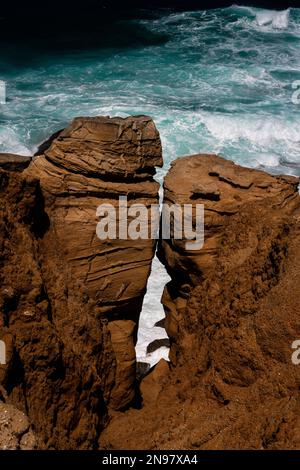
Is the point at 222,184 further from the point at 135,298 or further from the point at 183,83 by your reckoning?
the point at 183,83

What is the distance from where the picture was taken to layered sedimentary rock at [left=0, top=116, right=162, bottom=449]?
17.1 feet

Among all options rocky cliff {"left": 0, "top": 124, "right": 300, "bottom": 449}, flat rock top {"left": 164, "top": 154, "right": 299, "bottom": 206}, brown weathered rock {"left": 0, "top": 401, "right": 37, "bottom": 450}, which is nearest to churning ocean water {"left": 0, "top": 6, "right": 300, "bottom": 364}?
rocky cliff {"left": 0, "top": 124, "right": 300, "bottom": 449}

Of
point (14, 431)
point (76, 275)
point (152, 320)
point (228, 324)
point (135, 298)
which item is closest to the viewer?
point (14, 431)

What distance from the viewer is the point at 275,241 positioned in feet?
19.0

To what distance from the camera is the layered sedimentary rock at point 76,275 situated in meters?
5.22

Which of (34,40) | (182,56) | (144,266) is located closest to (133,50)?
(182,56)

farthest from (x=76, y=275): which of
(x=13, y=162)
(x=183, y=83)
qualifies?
(x=183, y=83)

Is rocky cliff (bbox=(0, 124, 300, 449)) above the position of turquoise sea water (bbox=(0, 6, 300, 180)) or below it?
above

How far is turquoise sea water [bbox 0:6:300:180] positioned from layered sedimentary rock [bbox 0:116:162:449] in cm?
1207

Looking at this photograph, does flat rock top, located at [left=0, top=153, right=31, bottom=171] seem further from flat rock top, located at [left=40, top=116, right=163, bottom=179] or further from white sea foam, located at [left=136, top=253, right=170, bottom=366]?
white sea foam, located at [left=136, top=253, right=170, bottom=366]

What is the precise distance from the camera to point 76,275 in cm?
638

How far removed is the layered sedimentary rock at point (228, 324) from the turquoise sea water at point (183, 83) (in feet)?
39.0

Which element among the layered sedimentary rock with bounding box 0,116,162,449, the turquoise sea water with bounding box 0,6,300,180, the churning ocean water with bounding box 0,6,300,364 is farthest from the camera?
the turquoise sea water with bounding box 0,6,300,180

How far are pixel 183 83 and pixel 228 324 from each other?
20.3 m
